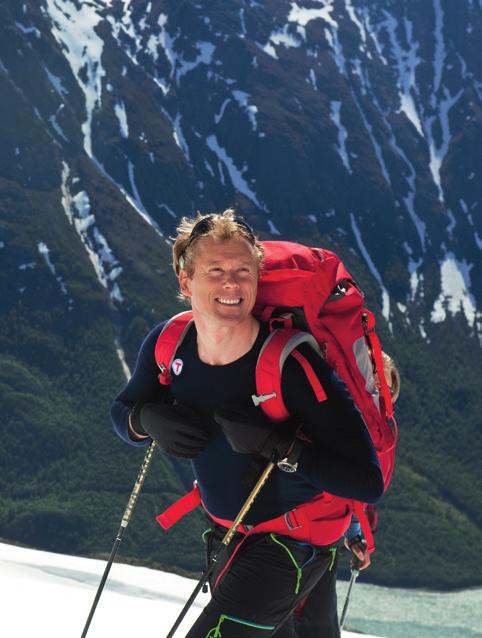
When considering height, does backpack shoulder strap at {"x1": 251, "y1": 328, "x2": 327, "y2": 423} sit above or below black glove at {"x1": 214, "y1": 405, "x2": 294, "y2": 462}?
above

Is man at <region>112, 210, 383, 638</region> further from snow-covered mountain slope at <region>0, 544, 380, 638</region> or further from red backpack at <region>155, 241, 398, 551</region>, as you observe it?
snow-covered mountain slope at <region>0, 544, 380, 638</region>

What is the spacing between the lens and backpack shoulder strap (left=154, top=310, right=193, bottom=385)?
6047 mm

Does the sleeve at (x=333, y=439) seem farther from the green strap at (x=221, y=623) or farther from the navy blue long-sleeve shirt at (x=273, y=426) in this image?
the green strap at (x=221, y=623)

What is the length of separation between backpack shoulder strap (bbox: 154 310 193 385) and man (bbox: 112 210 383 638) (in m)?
0.05

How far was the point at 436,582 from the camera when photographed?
649 feet

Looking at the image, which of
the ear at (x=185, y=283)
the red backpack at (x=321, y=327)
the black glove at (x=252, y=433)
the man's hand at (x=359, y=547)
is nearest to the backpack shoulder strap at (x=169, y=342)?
the ear at (x=185, y=283)

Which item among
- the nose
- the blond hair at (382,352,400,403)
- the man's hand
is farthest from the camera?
the man's hand

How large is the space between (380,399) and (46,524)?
607ft

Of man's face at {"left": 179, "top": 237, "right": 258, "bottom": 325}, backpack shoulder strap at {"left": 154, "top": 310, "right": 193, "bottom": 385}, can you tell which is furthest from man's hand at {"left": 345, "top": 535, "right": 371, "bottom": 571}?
man's face at {"left": 179, "top": 237, "right": 258, "bottom": 325}

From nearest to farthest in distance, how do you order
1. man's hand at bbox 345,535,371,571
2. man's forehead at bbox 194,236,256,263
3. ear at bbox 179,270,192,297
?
man's forehead at bbox 194,236,256,263 → ear at bbox 179,270,192,297 → man's hand at bbox 345,535,371,571

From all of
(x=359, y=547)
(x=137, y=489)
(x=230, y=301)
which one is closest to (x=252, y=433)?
(x=230, y=301)

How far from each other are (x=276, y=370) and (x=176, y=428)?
737 mm

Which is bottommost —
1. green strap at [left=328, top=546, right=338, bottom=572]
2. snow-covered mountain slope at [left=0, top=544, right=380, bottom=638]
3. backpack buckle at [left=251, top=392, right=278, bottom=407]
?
snow-covered mountain slope at [left=0, top=544, right=380, bottom=638]

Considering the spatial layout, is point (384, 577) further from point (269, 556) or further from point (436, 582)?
point (269, 556)
